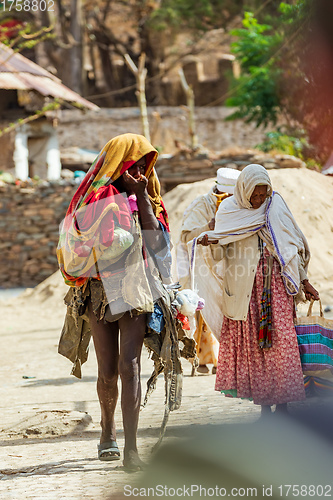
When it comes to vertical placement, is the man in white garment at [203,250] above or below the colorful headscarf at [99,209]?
below

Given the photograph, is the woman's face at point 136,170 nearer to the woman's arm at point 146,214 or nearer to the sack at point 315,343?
the woman's arm at point 146,214

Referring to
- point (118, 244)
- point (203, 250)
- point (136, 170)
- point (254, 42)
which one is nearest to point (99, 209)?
point (118, 244)

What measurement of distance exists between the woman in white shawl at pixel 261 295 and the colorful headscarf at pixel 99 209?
1189 mm

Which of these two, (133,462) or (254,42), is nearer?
(133,462)

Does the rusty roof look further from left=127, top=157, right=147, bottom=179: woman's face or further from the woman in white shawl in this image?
left=127, top=157, right=147, bottom=179: woman's face

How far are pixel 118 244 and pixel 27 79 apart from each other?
16.3 metres

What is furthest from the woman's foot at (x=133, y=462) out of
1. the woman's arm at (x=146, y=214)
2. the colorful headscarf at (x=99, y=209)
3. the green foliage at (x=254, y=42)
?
the green foliage at (x=254, y=42)

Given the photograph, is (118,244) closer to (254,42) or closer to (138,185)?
(138,185)

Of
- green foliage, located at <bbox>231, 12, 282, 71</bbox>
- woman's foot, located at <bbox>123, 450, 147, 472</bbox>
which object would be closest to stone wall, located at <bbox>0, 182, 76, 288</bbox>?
green foliage, located at <bbox>231, 12, 282, 71</bbox>

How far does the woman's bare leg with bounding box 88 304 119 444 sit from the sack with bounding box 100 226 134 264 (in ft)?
1.24

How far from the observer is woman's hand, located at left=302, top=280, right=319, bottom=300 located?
16.5 feet

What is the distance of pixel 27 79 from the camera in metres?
19.2

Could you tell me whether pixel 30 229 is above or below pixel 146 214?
below

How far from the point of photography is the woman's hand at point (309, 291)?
16.5 ft
